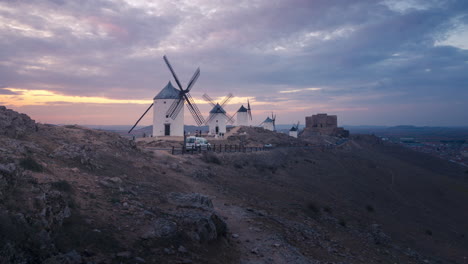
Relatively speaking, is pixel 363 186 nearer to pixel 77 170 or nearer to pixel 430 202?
pixel 430 202

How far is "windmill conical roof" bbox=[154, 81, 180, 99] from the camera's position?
39.1 metres

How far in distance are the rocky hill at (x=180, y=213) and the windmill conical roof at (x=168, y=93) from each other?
49.3 feet

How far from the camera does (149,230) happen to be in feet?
24.6

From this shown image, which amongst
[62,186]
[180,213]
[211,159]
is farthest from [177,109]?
[62,186]

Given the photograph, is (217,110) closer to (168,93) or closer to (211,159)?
(168,93)

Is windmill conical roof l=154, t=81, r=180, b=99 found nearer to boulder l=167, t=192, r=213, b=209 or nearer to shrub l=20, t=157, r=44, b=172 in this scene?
boulder l=167, t=192, r=213, b=209

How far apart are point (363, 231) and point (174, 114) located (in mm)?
28701

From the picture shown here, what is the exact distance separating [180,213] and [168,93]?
3206 centimetres

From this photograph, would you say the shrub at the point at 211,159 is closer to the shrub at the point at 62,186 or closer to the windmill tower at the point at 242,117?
the shrub at the point at 62,186

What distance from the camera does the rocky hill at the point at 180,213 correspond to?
245 inches

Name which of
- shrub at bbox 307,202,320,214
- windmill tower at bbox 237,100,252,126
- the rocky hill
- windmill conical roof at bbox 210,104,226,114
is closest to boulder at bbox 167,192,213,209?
the rocky hill

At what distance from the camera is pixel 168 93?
3941 centimetres

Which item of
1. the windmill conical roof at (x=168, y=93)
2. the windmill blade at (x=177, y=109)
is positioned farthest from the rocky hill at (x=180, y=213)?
the windmill conical roof at (x=168, y=93)

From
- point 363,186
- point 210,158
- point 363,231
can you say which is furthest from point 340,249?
point 363,186
